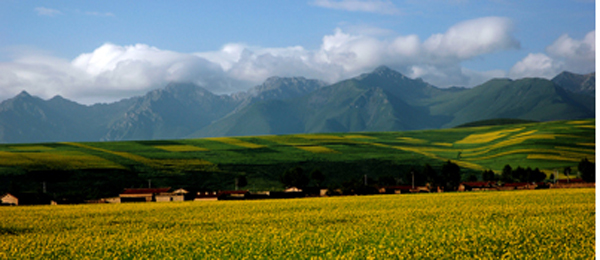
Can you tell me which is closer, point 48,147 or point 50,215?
point 50,215

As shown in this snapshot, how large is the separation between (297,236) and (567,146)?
618 ft

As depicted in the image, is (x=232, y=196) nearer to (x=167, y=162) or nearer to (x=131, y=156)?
(x=167, y=162)

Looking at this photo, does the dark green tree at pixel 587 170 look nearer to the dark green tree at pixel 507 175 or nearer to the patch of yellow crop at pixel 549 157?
the dark green tree at pixel 507 175

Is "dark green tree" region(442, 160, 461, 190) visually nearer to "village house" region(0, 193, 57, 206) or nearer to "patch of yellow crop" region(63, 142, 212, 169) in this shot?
"patch of yellow crop" region(63, 142, 212, 169)

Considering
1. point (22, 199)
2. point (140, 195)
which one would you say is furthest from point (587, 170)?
point (22, 199)

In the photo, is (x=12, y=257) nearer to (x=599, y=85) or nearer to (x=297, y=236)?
(x=297, y=236)

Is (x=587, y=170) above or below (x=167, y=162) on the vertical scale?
below

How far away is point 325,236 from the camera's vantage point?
33.5 m

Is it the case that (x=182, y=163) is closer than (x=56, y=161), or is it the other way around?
(x=56, y=161)

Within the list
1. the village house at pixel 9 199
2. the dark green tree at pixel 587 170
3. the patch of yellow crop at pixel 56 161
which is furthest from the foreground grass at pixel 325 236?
the dark green tree at pixel 587 170

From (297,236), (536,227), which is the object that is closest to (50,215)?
(297,236)

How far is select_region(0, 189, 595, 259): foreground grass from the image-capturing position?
27516 millimetres

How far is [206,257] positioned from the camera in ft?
91.0

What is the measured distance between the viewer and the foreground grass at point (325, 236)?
90.3ft
